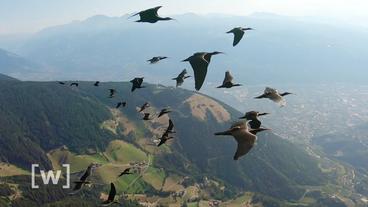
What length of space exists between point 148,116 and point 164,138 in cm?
610

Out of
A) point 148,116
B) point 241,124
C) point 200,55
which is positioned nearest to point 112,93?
point 148,116

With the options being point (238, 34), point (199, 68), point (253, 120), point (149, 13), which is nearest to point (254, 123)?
point (253, 120)

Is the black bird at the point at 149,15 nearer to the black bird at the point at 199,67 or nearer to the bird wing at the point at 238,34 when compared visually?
the black bird at the point at 199,67

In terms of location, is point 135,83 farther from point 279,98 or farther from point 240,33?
point 279,98

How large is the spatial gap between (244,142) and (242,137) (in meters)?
0.29

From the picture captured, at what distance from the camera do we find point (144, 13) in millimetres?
14609

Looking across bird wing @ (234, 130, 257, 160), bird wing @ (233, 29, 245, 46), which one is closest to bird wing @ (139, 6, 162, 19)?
bird wing @ (233, 29, 245, 46)

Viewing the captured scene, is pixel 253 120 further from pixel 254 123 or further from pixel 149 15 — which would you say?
pixel 149 15

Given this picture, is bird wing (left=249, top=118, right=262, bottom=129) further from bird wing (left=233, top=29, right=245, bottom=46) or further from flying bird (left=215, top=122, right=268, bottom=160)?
bird wing (left=233, top=29, right=245, bottom=46)

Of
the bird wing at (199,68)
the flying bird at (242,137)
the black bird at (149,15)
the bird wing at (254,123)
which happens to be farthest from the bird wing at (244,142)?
the black bird at (149,15)

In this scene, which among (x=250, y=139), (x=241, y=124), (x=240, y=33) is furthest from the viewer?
(x=240, y=33)

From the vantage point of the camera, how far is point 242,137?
9.81 meters

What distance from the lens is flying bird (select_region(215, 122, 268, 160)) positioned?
9.23 m

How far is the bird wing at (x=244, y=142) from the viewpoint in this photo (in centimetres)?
916
